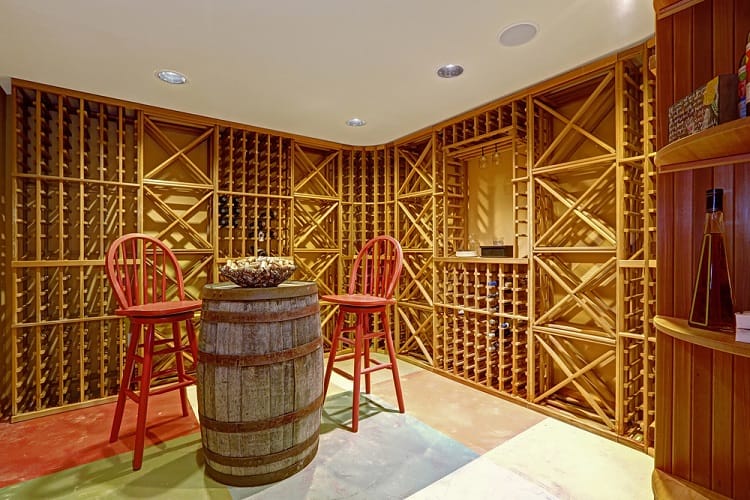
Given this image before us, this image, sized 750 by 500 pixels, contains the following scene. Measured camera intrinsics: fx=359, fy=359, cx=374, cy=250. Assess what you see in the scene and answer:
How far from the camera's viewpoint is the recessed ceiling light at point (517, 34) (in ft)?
6.38

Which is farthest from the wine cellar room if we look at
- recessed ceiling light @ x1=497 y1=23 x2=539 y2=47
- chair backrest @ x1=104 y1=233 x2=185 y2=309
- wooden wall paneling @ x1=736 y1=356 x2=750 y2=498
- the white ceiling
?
recessed ceiling light @ x1=497 y1=23 x2=539 y2=47

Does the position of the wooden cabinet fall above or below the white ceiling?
below

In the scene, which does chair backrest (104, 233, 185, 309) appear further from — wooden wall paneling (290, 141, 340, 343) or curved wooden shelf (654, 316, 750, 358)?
curved wooden shelf (654, 316, 750, 358)

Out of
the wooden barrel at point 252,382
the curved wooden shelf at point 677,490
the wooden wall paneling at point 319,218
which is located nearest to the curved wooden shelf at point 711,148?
the curved wooden shelf at point 677,490

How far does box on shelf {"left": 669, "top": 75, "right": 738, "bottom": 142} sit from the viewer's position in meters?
0.80

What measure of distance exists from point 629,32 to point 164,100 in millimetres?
3254

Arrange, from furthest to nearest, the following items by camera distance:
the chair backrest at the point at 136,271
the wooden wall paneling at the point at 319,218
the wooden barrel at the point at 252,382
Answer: the wooden wall paneling at the point at 319,218, the chair backrest at the point at 136,271, the wooden barrel at the point at 252,382

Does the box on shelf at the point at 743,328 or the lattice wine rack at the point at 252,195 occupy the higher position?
the lattice wine rack at the point at 252,195

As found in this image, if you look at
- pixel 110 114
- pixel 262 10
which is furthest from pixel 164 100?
pixel 262 10

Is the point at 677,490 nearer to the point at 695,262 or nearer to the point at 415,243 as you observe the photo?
the point at 695,262

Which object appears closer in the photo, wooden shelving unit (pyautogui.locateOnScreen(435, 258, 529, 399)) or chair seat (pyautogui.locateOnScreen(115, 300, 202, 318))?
chair seat (pyautogui.locateOnScreen(115, 300, 202, 318))

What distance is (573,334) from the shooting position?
2467mm

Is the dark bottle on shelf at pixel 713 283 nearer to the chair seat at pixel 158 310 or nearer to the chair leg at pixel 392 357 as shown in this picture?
the chair leg at pixel 392 357

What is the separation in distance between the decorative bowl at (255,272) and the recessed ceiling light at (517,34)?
178cm
